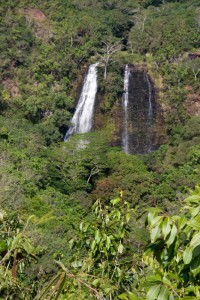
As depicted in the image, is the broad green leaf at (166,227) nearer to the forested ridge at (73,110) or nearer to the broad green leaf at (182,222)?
the broad green leaf at (182,222)

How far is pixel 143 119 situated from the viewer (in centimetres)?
2755

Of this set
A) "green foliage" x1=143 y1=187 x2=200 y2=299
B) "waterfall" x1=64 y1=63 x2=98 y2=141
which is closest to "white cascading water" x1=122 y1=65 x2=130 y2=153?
"waterfall" x1=64 y1=63 x2=98 y2=141

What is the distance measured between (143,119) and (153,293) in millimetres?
26486

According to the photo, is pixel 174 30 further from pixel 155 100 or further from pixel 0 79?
pixel 0 79

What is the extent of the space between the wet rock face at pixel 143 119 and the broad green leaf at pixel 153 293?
82.0 feet

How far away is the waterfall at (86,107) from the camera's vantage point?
2706 centimetres

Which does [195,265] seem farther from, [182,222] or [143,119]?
[143,119]

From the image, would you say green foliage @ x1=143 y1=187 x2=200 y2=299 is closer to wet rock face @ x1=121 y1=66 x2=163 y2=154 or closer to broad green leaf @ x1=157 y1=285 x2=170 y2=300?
broad green leaf @ x1=157 y1=285 x2=170 y2=300

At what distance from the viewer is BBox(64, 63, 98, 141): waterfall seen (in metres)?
27.1

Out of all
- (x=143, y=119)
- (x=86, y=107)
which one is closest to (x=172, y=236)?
(x=143, y=119)

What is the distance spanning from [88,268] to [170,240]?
149 centimetres

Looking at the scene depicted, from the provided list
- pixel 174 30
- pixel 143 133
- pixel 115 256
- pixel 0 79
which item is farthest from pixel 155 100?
pixel 115 256

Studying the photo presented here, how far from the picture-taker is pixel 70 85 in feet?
A: 96.4

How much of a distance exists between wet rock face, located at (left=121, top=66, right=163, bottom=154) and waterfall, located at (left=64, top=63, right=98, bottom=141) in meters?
2.56
